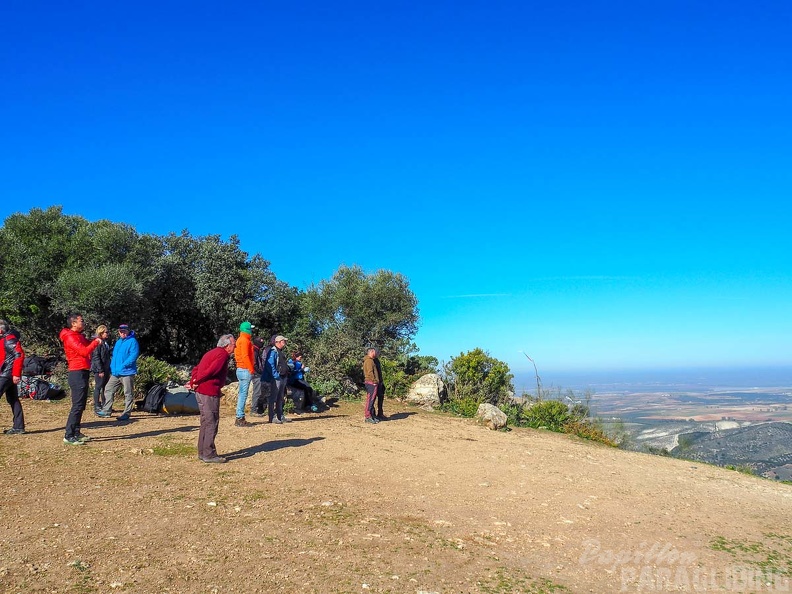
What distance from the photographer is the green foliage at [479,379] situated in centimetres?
1944

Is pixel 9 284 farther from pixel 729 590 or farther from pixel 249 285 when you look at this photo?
pixel 729 590

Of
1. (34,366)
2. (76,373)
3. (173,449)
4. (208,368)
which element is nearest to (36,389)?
(34,366)

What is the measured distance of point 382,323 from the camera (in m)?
24.0

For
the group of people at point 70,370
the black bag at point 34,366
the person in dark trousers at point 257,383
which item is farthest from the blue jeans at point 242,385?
the black bag at point 34,366

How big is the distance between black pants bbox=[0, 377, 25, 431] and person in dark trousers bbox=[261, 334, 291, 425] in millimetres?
4444

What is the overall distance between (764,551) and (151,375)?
1408cm

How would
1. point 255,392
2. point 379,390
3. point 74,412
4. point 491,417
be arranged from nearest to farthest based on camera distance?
1. point 74,412
2. point 255,392
3. point 379,390
4. point 491,417

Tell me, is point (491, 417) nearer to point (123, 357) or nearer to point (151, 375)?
point (123, 357)

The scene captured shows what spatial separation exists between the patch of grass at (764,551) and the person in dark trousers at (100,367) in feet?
37.3

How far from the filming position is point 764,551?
5.91 m

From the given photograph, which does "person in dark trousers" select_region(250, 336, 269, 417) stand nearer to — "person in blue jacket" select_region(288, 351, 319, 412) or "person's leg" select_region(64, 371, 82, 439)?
"person in blue jacket" select_region(288, 351, 319, 412)

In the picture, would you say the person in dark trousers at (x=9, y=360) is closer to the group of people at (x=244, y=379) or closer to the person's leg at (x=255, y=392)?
the group of people at (x=244, y=379)

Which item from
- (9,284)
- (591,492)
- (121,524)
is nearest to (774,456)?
(591,492)

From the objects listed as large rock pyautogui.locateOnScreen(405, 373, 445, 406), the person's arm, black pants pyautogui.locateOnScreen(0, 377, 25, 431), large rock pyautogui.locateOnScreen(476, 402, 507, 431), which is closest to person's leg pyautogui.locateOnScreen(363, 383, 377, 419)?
large rock pyautogui.locateOnScreen(476, 402, 507, 431)
